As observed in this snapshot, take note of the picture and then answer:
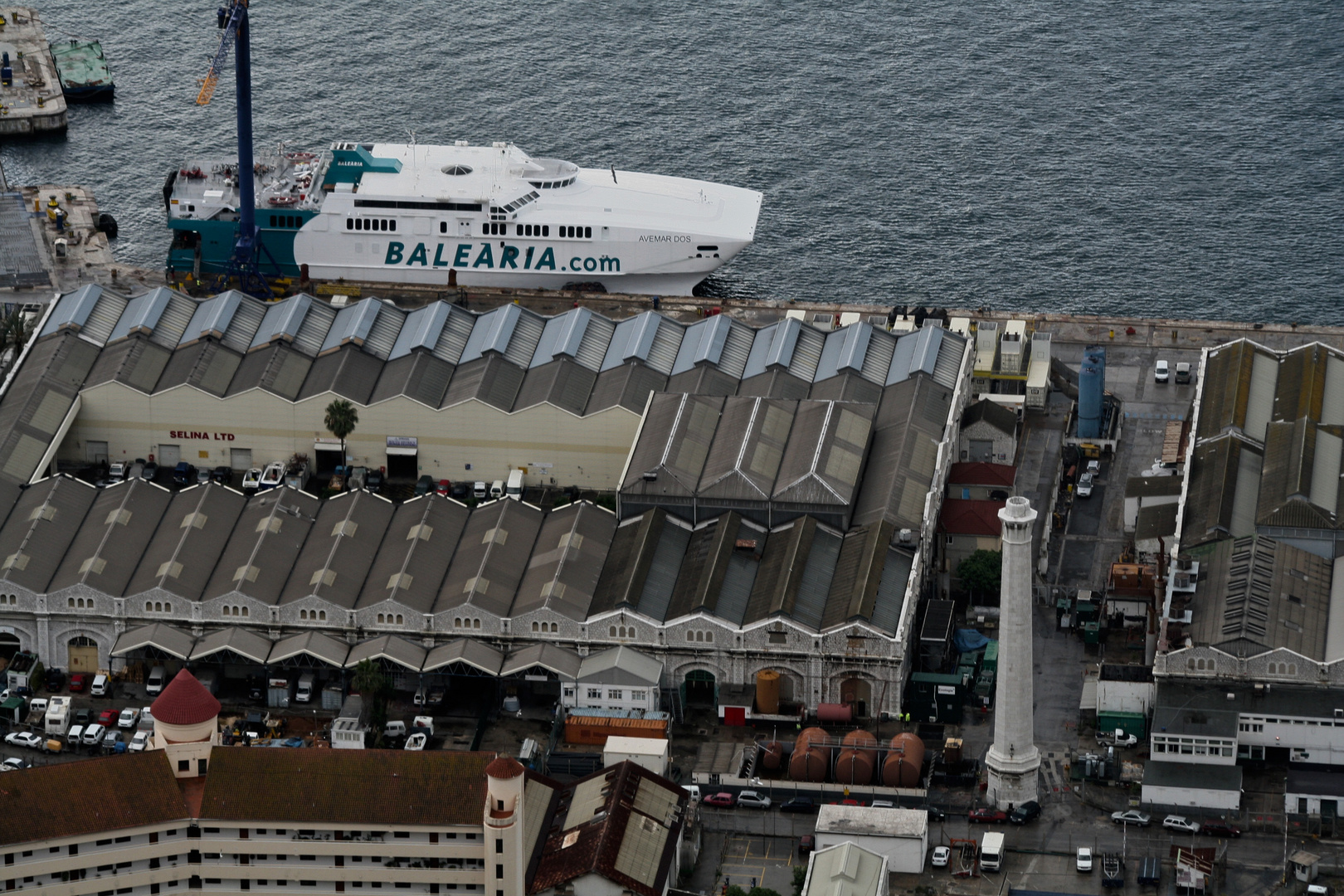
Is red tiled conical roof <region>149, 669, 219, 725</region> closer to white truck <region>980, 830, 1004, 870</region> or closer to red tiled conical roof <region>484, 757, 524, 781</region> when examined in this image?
red tiled conical roof <region>484, 757, 524, 781</region>

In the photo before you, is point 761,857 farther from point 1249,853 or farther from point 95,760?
point 95,760

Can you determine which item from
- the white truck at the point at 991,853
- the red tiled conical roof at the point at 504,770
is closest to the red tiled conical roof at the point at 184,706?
the red tiled conical roof at the point at 504,770

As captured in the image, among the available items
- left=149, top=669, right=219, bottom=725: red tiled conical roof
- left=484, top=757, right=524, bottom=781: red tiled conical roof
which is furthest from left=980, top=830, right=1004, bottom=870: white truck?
left=149, top=669, right=219, bottom=725: red tiled conical roof

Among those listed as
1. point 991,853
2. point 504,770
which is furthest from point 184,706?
point 991,853

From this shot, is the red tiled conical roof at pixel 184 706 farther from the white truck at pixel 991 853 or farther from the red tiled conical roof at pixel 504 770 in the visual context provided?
the white truck at pixel 991 853

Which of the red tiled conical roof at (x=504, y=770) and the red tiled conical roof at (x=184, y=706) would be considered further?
the red tiled conical roof at (x=184, y=706)
